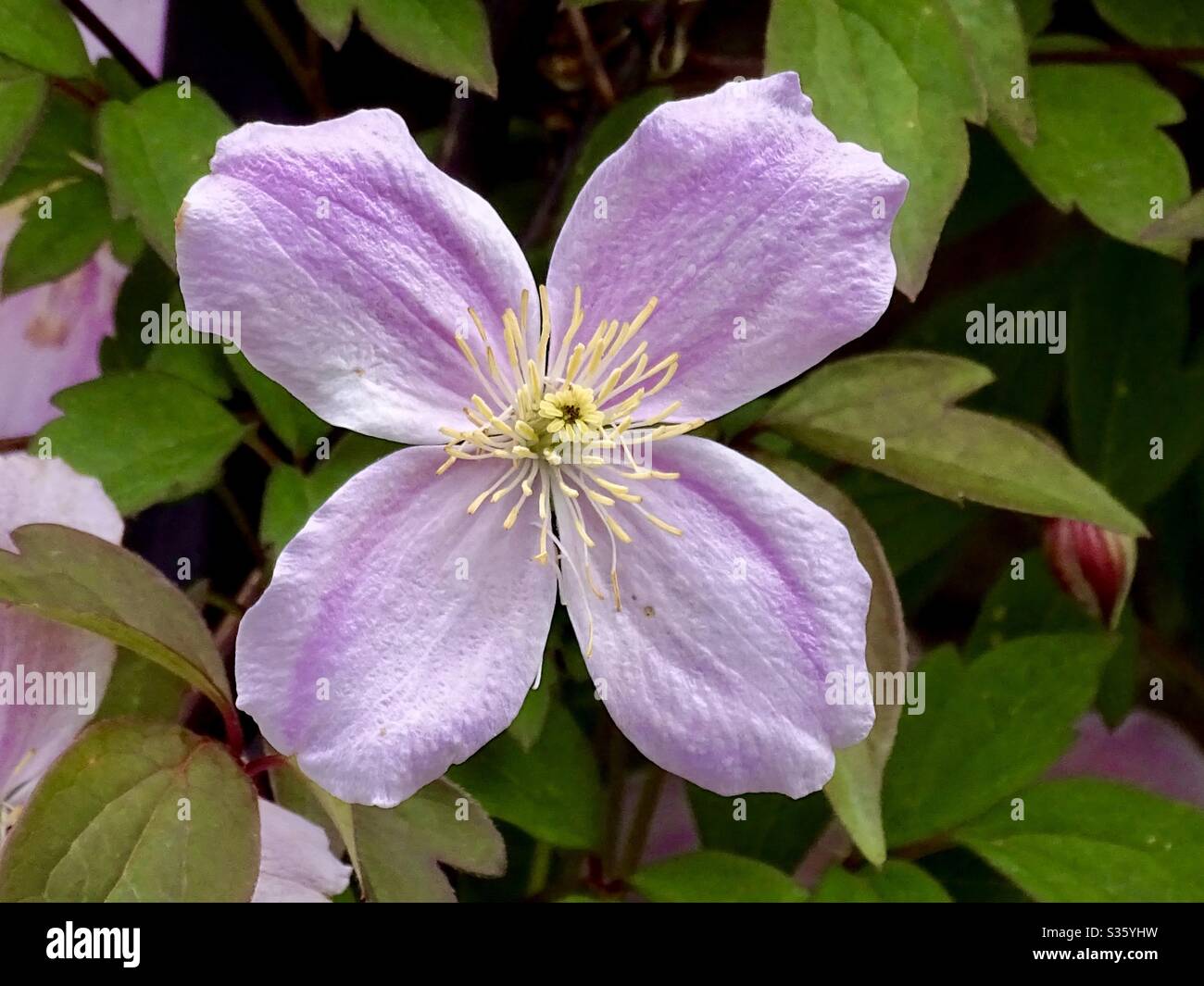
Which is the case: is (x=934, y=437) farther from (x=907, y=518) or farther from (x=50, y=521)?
(x=50, y=521)

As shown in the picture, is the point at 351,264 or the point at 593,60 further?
the point at 593,60

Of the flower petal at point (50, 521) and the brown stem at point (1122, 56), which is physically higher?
the brown stem at point (1122, 56)

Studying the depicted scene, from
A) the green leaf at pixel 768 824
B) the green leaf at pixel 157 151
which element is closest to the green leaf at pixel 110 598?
the green leaf at pixel 157 151

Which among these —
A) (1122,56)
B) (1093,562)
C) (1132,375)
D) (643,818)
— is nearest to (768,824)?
(643,818)

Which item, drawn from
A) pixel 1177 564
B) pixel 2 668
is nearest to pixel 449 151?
pixel 2 668

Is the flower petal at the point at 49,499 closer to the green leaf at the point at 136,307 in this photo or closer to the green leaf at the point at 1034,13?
the green leaf at the point at 136,307

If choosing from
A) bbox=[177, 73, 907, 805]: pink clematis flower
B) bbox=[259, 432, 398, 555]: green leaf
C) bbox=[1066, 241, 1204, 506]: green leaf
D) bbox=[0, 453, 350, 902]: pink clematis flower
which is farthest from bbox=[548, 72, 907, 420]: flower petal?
bbox=[1066, 241, 1204, 506]: green leaf

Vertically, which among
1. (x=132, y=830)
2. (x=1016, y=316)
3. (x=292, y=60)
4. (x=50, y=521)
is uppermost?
(x=292, y=60)

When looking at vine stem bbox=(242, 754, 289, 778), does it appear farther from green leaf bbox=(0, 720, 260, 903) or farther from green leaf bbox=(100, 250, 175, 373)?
green leaf bbox=(100, 250, 175, 373)
